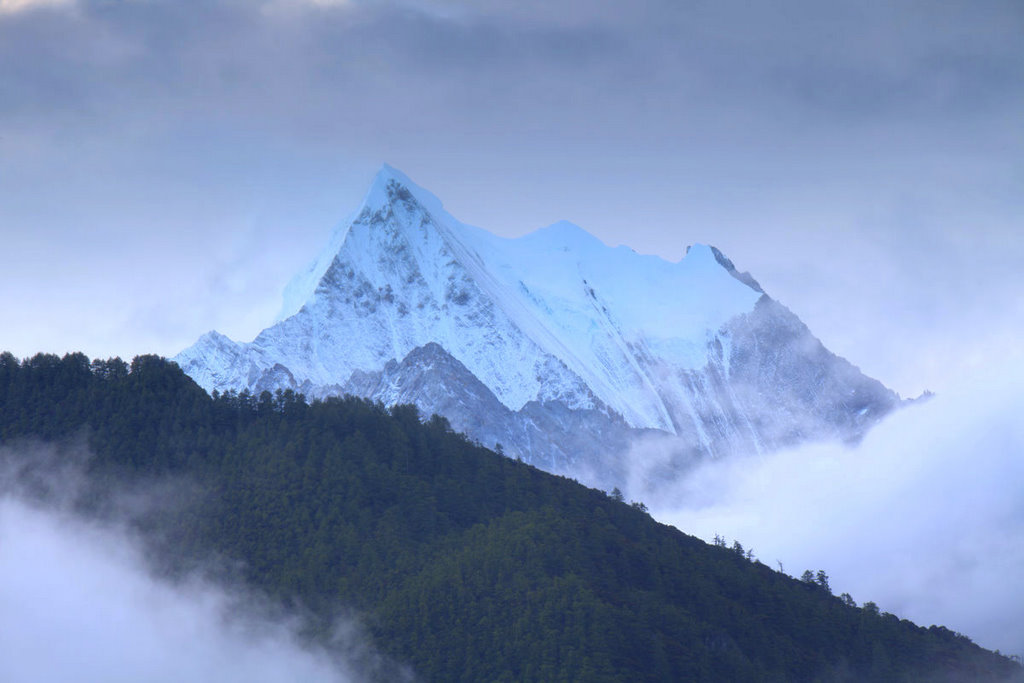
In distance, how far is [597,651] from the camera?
163 metres

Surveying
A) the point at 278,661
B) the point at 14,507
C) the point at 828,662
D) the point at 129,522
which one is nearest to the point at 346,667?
the point at 278,661

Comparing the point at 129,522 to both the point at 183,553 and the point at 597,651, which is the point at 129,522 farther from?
the point at 597,651

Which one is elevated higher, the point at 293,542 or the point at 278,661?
the point at 293,542

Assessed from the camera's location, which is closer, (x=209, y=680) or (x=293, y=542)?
(x=209, y=680)

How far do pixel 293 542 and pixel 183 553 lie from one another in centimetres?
1443

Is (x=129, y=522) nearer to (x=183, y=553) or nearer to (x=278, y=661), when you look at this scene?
(x=183, y=553)

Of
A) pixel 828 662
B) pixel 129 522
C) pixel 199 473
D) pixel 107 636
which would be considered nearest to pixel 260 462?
pixel 199 473

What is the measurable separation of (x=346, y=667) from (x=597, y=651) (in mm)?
29530

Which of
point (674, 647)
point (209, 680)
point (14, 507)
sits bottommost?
point (209, 680)

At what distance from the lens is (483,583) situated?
174 metres

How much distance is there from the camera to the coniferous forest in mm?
166000

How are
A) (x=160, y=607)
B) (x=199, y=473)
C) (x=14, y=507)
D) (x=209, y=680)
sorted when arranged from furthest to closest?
(x=199, y=473), (x=14, y=507), (x=160, y=607), (x=209, y=680)

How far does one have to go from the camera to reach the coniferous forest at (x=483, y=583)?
166 m

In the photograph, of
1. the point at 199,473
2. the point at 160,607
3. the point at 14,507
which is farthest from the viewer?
the point at 199,473
